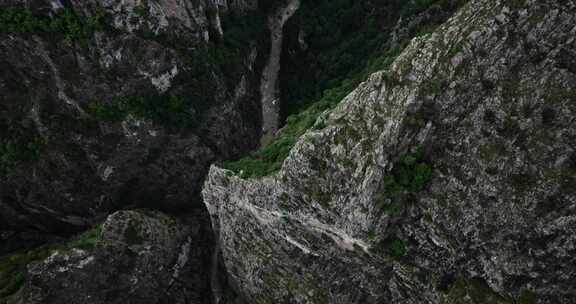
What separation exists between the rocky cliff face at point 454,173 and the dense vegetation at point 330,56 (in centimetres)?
1061

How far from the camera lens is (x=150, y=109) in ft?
190

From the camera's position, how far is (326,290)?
41969 mm

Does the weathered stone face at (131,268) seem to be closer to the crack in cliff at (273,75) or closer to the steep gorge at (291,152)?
the steep gorge at (291,152)

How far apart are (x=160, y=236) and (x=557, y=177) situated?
50.0 metres

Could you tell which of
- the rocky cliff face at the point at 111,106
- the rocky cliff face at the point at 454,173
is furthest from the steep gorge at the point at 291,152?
the rocky cliff face at the point at 111,106

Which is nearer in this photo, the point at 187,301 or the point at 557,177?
the point at 557,177

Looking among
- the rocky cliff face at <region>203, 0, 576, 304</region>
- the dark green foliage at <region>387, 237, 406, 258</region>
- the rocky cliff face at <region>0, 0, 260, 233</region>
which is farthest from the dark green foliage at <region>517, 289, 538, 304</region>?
the rocky cliff face at <region>0, 0, 260, 233</region>

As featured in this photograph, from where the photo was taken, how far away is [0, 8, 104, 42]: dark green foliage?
162ft

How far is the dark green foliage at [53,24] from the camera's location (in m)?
49.3

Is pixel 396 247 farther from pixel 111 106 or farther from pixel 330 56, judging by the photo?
pixel 111 106

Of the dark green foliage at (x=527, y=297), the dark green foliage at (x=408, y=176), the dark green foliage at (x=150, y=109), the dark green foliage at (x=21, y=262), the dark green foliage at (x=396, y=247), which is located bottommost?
the dark green foliage at (x=21, y=262)

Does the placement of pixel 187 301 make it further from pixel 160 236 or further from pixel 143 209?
pixel 143 209

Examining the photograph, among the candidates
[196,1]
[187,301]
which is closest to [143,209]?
[187,301]

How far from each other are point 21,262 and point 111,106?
81.8 ft
